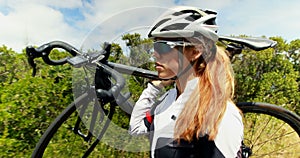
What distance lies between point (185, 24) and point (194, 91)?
27 centimetres

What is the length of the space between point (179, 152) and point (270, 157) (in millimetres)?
2903

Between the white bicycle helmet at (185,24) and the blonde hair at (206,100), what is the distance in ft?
0.32

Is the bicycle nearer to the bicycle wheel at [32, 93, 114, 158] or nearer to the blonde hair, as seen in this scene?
the bicycle wheel at [32, 93, 114, 158]

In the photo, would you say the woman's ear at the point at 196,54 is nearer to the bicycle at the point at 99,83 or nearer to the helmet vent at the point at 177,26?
the helmet vent at the point at 177,26

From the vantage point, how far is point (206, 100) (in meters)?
1.47

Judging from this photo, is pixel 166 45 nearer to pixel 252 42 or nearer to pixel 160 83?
pixel 160 83

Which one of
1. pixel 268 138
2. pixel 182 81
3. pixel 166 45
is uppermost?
pixel 268 138

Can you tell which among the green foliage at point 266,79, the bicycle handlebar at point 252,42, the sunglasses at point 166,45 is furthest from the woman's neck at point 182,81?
the green foliage at point 266,79

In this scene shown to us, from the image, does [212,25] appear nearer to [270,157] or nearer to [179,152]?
[179,152]

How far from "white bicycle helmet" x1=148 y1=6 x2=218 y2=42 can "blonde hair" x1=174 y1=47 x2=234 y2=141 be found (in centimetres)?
10

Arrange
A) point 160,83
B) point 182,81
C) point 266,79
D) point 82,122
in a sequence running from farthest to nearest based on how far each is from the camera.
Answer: point 266,79 → point 82,122 → point 160,83 → point 182,81

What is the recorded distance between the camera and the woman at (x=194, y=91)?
1.41 m

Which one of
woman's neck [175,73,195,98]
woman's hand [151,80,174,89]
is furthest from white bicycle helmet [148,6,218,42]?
woman's hand [151,80,174,89]

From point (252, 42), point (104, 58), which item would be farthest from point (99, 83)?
point (252, 42)
